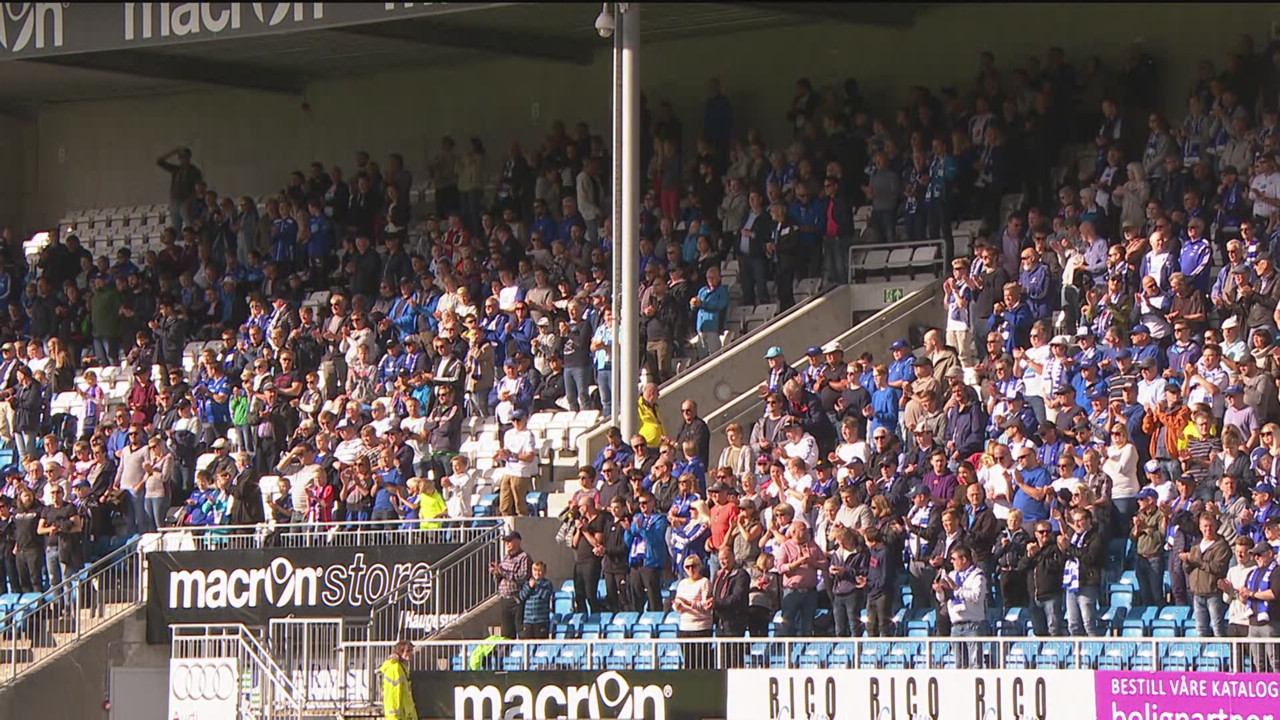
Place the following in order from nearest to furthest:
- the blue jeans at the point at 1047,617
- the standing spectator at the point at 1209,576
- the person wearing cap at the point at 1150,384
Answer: the standing spectator at the point at 1209,576 → the blue jeans at the point at 1047,617 → the person wearing cap at the point at 1150,384

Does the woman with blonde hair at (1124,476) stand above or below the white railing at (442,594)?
above

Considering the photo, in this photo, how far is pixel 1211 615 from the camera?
17.5 meters

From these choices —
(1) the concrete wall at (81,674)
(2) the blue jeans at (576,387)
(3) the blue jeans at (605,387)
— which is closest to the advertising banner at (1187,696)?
(3) the blue jeans at (605,387)

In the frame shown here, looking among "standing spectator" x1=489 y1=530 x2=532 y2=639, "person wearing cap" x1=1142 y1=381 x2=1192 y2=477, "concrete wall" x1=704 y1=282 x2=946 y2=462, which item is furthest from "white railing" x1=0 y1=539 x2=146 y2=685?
"person wearing cap" x1=1142 y1=381 x2=1192 y2=477

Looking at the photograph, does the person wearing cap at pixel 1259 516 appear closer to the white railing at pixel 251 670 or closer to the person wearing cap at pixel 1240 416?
the person wearing cap at pixel 1240 416

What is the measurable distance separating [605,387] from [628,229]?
177cm

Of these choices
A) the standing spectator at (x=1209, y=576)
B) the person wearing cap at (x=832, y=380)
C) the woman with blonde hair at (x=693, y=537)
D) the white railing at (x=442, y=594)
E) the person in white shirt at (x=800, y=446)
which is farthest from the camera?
the person wearing cap at (x=832, y=380)

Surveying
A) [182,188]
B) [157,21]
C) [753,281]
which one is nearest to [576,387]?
[753,281]

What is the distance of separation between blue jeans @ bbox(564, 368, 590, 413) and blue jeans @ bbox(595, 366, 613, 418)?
277 millimetres

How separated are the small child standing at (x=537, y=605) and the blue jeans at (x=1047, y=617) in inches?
181

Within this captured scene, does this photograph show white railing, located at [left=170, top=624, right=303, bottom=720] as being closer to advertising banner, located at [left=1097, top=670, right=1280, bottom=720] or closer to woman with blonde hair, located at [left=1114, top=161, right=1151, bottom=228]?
advertising banner, located at [left=1097, top=670, right=1280, bottom=720]

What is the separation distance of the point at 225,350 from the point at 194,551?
573 centimetres

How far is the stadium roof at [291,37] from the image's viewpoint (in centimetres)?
2628

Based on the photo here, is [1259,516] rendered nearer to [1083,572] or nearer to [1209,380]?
[1083,572]
